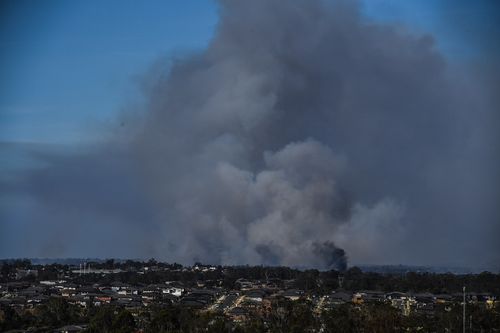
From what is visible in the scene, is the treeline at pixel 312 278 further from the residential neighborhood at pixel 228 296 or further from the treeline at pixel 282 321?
the treeline at pixel 282 321

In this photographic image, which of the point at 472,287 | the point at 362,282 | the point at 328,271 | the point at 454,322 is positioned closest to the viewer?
the point at 454,322

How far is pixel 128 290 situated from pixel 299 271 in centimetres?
1816

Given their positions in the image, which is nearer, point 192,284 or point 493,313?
point 493,313

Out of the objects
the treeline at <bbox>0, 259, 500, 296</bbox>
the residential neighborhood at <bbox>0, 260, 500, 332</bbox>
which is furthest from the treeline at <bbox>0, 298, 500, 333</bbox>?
the treeline at <bbox>0, 259, 500, 296</bbox>

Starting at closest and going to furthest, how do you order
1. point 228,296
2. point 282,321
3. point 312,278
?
point 282,321
point 228,296
point 312,278

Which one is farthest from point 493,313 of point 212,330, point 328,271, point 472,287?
point 328,271

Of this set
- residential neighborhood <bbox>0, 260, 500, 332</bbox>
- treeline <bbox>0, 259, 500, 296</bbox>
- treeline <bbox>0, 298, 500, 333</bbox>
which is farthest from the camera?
treeline <bbox>0, 259, 500, 296</bbox>

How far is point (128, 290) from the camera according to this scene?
4584 cm

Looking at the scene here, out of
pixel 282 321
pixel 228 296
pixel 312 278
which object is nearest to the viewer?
pixel 282 321

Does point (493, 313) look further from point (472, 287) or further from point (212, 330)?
point (472, 287)

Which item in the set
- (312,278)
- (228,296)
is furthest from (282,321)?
(312,278)

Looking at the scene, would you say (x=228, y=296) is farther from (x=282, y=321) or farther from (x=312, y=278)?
(x=282, y=321)

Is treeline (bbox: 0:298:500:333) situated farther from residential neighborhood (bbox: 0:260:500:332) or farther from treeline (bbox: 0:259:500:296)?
treeline (bbox: 0:259:500:296)

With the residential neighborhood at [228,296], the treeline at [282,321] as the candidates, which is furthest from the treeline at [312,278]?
the treeline at [282,321]
